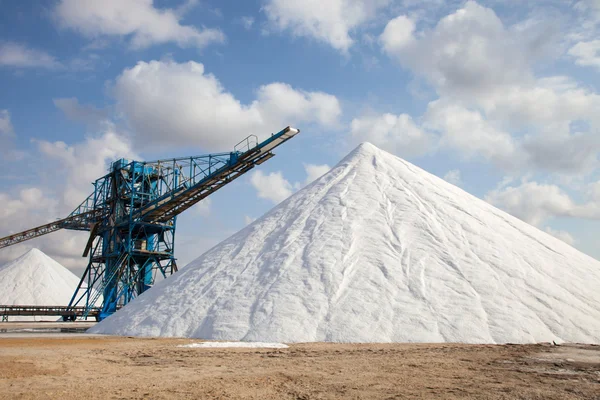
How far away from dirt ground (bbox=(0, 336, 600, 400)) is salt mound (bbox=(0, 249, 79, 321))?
37.7 m

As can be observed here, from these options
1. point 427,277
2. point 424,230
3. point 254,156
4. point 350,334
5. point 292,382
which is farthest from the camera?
point 254,156

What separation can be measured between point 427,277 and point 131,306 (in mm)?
11152

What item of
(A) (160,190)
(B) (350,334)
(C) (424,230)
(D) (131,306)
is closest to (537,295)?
(C) (424,230)

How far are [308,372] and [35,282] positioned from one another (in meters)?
47.3

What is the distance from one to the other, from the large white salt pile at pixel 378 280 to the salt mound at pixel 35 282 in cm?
3282

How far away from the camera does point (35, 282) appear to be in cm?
4675

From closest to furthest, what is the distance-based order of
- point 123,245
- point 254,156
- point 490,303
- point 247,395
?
1. point 247,395
2. point 490,303
3. point 254,156
4. point 123,245

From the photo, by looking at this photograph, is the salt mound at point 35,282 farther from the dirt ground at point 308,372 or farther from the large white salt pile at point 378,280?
the dirt ground at point 308,372

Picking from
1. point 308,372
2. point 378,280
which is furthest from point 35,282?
point 308,372

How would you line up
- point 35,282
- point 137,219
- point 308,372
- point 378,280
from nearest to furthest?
point 308,372 → point 378,280 → point 137,219 → point 35,282

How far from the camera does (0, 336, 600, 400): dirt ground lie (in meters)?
6.63

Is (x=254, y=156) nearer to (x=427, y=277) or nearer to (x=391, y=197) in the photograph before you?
(x=391, y=197)

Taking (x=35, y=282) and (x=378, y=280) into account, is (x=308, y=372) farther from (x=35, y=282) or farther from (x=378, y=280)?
(x=35, y=282)

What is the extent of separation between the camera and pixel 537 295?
1407 centimetres
